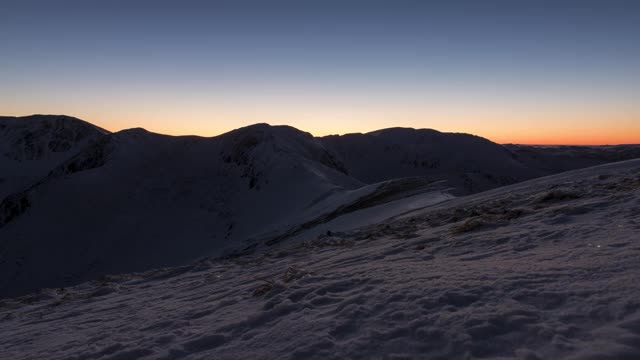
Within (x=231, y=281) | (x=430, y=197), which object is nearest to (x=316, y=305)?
(x=231, y=281)

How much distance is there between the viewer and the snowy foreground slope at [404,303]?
4.41m

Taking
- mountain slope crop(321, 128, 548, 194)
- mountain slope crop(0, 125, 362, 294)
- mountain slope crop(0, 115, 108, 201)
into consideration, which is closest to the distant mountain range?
mountain slope crop(0, 125, 362, 294)

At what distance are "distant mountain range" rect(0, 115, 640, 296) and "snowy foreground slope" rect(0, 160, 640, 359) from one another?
13178 millimetres

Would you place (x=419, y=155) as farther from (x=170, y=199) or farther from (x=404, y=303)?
(x=404, y=303)

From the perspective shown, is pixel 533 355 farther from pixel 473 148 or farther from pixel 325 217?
pixel 473 148

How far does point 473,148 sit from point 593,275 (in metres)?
108

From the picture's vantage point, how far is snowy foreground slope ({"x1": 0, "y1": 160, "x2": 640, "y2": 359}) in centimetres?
441

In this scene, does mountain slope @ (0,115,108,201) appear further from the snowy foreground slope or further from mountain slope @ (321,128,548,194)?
the snowy foreground slope

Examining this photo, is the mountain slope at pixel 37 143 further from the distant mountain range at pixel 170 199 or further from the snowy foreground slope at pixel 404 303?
the snowy foreground slope at pixel 404 303

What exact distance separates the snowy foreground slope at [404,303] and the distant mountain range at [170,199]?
13.2 meters

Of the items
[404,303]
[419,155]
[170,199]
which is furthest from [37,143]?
[404,303]

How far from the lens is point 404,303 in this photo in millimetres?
5500

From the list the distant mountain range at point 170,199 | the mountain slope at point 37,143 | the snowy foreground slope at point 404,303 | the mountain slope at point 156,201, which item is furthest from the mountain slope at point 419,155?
the snowy foreground slope at point 404,303

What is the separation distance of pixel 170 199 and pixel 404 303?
44.7m
